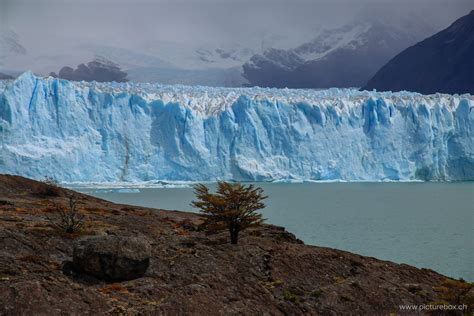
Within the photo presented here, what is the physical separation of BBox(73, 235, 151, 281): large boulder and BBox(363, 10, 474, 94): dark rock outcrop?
325 ft

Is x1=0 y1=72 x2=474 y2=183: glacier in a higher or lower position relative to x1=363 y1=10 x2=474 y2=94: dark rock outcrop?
lower

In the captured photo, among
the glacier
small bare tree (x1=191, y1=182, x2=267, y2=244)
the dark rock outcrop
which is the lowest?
small bare tree (x1=191, y1=182, x2=267, y2=244)

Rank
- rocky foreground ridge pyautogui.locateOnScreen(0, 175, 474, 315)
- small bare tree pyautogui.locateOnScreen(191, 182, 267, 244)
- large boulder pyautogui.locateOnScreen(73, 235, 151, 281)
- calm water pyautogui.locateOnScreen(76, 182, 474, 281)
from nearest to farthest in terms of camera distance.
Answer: rocky foreground ridge pyautogui.locateOnScreen(0, 175, 474, 315) < large boulder pyautogui.locateOnScreen(73, 235, 151, 281) < small bare tree pyautogui.locateOnScreen(191, 182, 267, 244) < calm water pyautogui.locateOnScreen(76, 182, 474, 281)

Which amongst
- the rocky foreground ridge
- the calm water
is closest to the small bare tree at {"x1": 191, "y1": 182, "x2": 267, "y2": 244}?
the rocky foreground ridge

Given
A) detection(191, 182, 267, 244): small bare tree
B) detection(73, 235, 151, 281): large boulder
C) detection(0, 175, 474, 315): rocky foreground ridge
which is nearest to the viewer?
detection(0, 175, 474, 315): rocky foreground ridge

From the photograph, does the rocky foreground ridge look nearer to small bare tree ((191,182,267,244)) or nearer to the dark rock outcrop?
small bare tree ((191,182,267,244))

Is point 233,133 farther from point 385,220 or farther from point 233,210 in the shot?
point 233,210

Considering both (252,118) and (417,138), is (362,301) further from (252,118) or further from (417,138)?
(417,138)

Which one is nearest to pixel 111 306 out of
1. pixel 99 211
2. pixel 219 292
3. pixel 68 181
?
pixel 219 292

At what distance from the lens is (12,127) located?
1807 inches

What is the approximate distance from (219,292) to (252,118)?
147ft

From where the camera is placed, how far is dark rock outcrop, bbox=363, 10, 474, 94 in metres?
102

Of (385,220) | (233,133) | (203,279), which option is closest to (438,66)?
(233,133)

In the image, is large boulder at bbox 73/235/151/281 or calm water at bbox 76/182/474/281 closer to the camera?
large boulder at bbox 73/235/151/281
